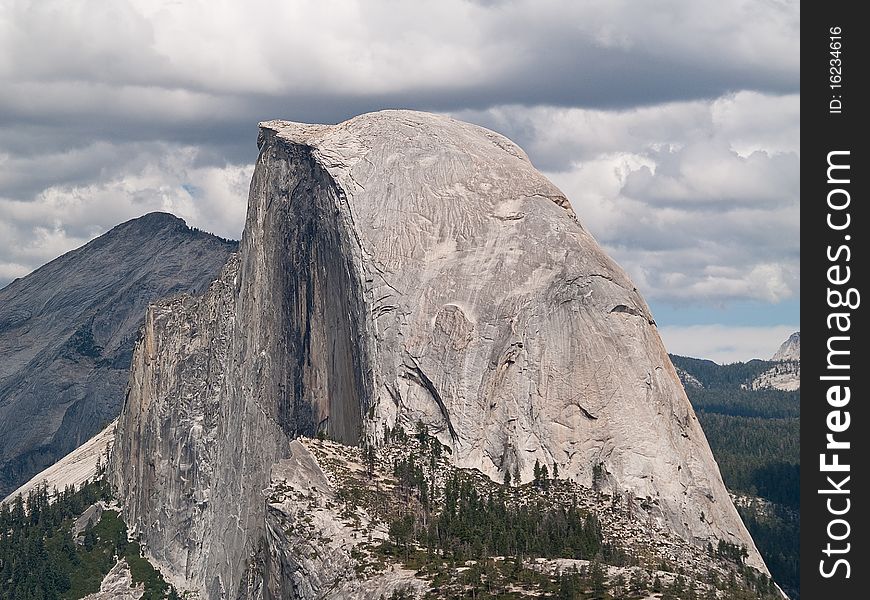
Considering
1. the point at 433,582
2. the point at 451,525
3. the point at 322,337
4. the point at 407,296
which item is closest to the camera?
the point at 433,582

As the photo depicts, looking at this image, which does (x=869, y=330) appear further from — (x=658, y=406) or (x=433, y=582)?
(x=658, y=406)

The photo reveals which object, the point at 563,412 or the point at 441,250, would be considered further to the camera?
the point at 441,250

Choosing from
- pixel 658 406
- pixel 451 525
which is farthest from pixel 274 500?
pixel 658 406

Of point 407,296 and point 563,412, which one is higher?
point 407,296

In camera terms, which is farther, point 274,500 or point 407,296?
point 407,296

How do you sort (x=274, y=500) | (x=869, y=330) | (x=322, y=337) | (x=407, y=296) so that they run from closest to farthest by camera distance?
(x=869, y=330), (x=274, y=500), (x=407, y=296), (x=322, y=337)

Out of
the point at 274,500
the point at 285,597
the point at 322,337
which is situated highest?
the point at 322,337

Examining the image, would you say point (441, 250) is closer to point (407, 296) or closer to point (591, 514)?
point (407, 296)

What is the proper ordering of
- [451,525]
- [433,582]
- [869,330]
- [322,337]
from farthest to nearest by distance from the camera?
[322,337], [451,525], [433,582], [869,330]

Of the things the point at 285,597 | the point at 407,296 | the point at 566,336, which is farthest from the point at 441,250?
the point at 285,597
